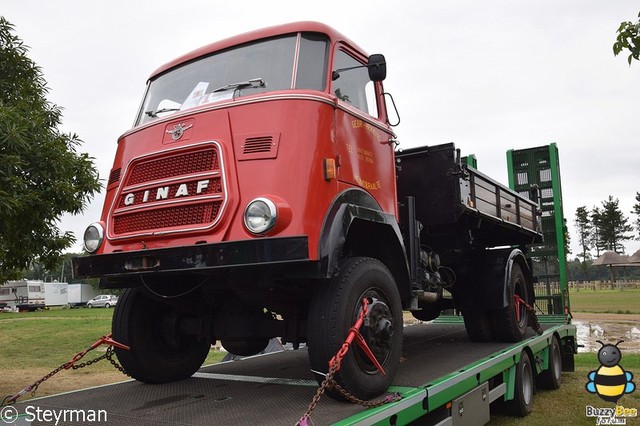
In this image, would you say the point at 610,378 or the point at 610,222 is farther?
the point at 610,222

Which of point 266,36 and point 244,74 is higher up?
point 266,36

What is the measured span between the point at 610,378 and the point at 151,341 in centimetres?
441

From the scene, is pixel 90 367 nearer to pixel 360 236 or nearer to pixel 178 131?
pixel 178 131

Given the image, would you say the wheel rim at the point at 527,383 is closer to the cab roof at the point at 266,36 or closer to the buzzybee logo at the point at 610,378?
the buzzybee logo at the point at 610,378

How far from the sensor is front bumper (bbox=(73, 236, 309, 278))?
3.62 metres

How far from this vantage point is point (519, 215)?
836 centimetres

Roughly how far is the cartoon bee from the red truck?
5.84 ft

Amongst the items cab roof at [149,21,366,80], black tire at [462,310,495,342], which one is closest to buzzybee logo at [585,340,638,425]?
black tire at [462,310,495,342]

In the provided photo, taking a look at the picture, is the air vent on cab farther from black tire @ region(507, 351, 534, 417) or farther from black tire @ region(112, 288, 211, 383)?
black tire @ region(507, 351, 534, 417)

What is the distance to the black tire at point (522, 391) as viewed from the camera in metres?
6.33

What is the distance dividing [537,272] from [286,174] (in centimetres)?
755

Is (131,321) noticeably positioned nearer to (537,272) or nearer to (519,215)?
(519,215)

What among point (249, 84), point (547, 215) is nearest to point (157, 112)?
point (249, 84)

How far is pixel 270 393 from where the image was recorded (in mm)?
4391
